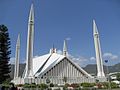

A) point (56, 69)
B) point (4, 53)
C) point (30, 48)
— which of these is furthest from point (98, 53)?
point (4, 53)

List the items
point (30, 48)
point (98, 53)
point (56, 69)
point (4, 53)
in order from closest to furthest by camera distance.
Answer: point (4, 53) → point (30, 48) → point (56, 69) → point (98, 53)

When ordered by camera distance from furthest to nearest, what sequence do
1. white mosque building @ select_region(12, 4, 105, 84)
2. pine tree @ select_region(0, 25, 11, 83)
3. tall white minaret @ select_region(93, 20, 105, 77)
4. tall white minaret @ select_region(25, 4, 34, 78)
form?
tall white minaret @ select_region(93, 20, 105, 77)
white mosque building @ select_region(12, 4, 105, 84)
tall white minaret @ select_region(25, 4, 34, 78)
pine tree @ select_region(0, 25, 11, 83)

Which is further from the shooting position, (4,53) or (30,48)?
(30,48)

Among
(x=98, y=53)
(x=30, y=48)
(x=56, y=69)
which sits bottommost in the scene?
(x=56, y=69)

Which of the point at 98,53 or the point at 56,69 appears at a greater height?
the point at 98,53

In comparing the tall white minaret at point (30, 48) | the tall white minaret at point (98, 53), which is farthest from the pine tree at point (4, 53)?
the tall white minaret at point (98, 53)

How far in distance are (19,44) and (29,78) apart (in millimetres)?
17142

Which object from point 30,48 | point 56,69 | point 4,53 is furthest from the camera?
point 56,69

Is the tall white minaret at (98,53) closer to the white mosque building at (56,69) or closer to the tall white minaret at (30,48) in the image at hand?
the white mosque building at (56,69)

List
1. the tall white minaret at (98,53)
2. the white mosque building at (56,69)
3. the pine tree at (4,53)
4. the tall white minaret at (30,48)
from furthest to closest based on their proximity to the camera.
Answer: the tall white minaret at (98,53) < the white mosque building at (56,69) < the tall white minaret at (30,48) < the pine tree at (4,53)

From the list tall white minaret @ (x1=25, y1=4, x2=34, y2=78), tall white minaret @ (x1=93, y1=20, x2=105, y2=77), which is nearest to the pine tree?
tall white minaret @ (x1=25, y1=4, x2=34, y2=78)

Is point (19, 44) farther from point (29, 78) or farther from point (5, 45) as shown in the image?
point (5, 45)

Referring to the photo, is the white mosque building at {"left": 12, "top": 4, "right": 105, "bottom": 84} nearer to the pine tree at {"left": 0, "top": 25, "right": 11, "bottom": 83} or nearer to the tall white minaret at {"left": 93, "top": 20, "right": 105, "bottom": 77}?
the tall white minaret at {"left": 93, "top": 20, "right": 105, "bottom": 77}

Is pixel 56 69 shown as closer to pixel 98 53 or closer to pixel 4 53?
pixel 98 53
